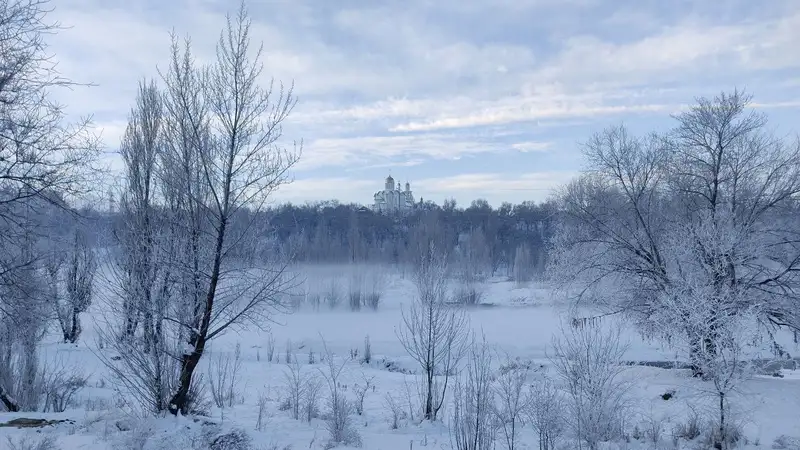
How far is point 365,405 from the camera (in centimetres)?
1335

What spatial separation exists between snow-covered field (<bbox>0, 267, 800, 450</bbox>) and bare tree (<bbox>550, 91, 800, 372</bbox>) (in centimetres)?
195

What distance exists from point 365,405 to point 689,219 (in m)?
11.3

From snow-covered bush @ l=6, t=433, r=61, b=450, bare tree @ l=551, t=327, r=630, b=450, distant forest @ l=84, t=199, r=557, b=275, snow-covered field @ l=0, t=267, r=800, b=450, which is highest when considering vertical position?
distant forest @ l=84, t=199, r=557, b=275

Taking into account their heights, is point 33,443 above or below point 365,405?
above

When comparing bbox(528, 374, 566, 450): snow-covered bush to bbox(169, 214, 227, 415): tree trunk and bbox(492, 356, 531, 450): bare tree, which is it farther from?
bbox(169, 214, 227, 415): tree trunk

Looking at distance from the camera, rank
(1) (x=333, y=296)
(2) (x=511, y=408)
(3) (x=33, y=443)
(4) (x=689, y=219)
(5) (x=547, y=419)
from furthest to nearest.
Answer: (1) (x=333, y=296)
(4) (x=689, y=219)
(2) (x=511, y=408)
(5) (x=547, y=419)
(3) (x=33, y=443)

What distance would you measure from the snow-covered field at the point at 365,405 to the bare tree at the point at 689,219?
6.41 ft

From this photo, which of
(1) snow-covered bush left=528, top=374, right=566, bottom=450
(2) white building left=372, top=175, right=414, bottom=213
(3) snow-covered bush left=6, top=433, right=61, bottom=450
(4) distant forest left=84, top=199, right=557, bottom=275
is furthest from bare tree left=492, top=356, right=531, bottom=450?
(2) white building left=372, top=175, right=414, bottom=213

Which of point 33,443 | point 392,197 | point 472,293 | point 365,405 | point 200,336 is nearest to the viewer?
point 33,443

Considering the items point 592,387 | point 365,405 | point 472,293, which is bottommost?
point 365,405

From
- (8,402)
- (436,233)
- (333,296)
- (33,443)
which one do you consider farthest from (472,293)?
(33,443)

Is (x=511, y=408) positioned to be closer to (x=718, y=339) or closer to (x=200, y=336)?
(x=718, y=339)

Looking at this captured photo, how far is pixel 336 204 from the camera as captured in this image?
71375mm

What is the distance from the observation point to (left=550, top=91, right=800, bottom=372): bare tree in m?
16.2
